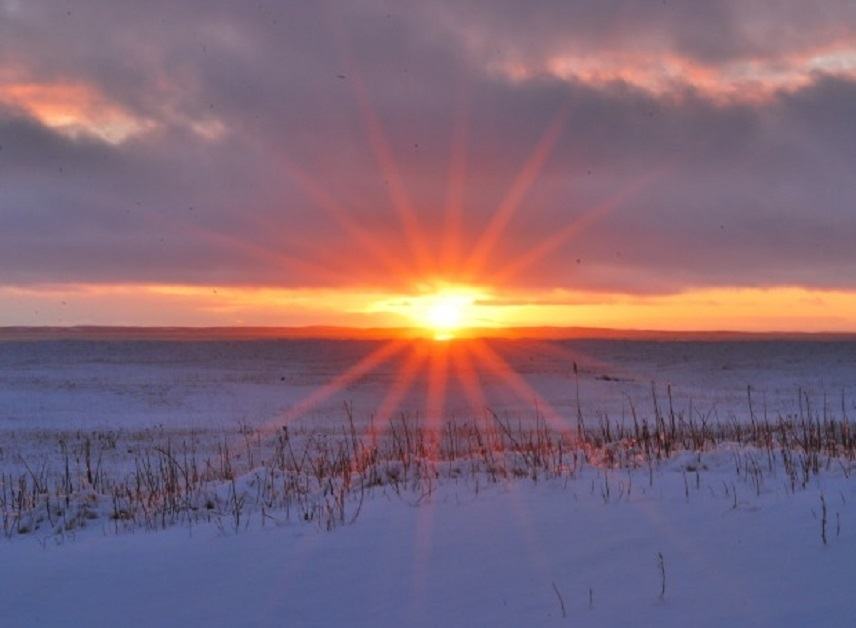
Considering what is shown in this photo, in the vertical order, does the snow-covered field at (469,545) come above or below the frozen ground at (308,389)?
above

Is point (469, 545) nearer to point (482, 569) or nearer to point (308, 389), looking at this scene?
point (482, 569)

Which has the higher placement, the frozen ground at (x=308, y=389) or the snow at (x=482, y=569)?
the snow at (x=482, y=569)

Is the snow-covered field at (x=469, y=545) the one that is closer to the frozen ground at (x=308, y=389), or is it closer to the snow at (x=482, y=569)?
the snow at (x=482, y=569)

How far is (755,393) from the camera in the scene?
37.4m

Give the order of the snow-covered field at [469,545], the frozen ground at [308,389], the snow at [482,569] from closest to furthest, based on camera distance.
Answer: the snow at [482,569] → the snow-covered field at [469,545] → the frozen ground at [308,389]

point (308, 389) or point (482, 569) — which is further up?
point (482, 569)

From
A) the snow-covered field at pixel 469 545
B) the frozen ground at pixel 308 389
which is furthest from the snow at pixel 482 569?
the frozen ground at pixel 308 389

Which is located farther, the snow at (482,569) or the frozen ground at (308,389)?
the frozen ground at (308,389)

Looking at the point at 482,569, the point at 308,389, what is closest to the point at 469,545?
the point at 482,569

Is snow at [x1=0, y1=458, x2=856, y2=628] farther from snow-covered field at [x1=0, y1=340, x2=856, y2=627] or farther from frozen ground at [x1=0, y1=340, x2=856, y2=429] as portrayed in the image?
frozen ground at [x1=0, y1=340, x2=856, y2=429]

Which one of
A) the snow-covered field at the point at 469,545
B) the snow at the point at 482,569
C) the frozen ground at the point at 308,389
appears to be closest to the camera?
the snow at the point at 482,569

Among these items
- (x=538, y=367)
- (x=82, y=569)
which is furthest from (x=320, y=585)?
(x=538, y=367)

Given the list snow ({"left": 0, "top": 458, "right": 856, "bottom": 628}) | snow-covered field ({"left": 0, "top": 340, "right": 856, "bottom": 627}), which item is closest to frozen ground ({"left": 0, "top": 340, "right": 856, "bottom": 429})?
snow-covered field ({"left": 0, "top": 340, "right": 856, "bottom": 627})

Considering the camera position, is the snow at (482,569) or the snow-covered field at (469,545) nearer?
the snow at (482,569)
